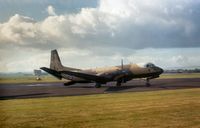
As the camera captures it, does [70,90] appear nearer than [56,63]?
Yes

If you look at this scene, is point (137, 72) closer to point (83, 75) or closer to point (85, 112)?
point (83, 75)

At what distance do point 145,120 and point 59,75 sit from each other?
41.6m

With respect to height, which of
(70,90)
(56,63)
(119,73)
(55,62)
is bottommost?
(70,90)

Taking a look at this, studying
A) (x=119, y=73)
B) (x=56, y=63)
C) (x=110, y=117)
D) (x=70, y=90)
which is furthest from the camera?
(x=56, y=63)

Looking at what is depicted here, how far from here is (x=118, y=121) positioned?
1449cm

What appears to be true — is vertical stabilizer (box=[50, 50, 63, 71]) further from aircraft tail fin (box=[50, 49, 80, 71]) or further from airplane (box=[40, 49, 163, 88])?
airplane (box=[40, 49, 163, 88])

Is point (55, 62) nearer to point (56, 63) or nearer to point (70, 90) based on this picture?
point (56, 63)

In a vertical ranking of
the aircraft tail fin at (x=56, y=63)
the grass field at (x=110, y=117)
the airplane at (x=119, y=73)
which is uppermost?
the aircraft tail fin at (x=56, y=63)

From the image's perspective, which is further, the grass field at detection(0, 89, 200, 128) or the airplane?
the airplane

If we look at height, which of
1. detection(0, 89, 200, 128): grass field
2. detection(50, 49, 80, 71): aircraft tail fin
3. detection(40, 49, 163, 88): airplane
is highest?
detection(50, 49, 80, 71): aircraft tail fin

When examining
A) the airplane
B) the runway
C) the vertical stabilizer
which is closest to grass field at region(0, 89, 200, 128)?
the runway

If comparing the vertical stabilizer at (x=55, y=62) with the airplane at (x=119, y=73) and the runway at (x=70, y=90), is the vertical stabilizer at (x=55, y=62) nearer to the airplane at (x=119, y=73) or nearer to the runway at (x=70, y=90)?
the airplane at (x=119, y=73)

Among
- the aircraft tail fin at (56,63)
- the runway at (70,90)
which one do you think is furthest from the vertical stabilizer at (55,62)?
the runway at (70,90)

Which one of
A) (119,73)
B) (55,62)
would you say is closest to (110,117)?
(119,73)
